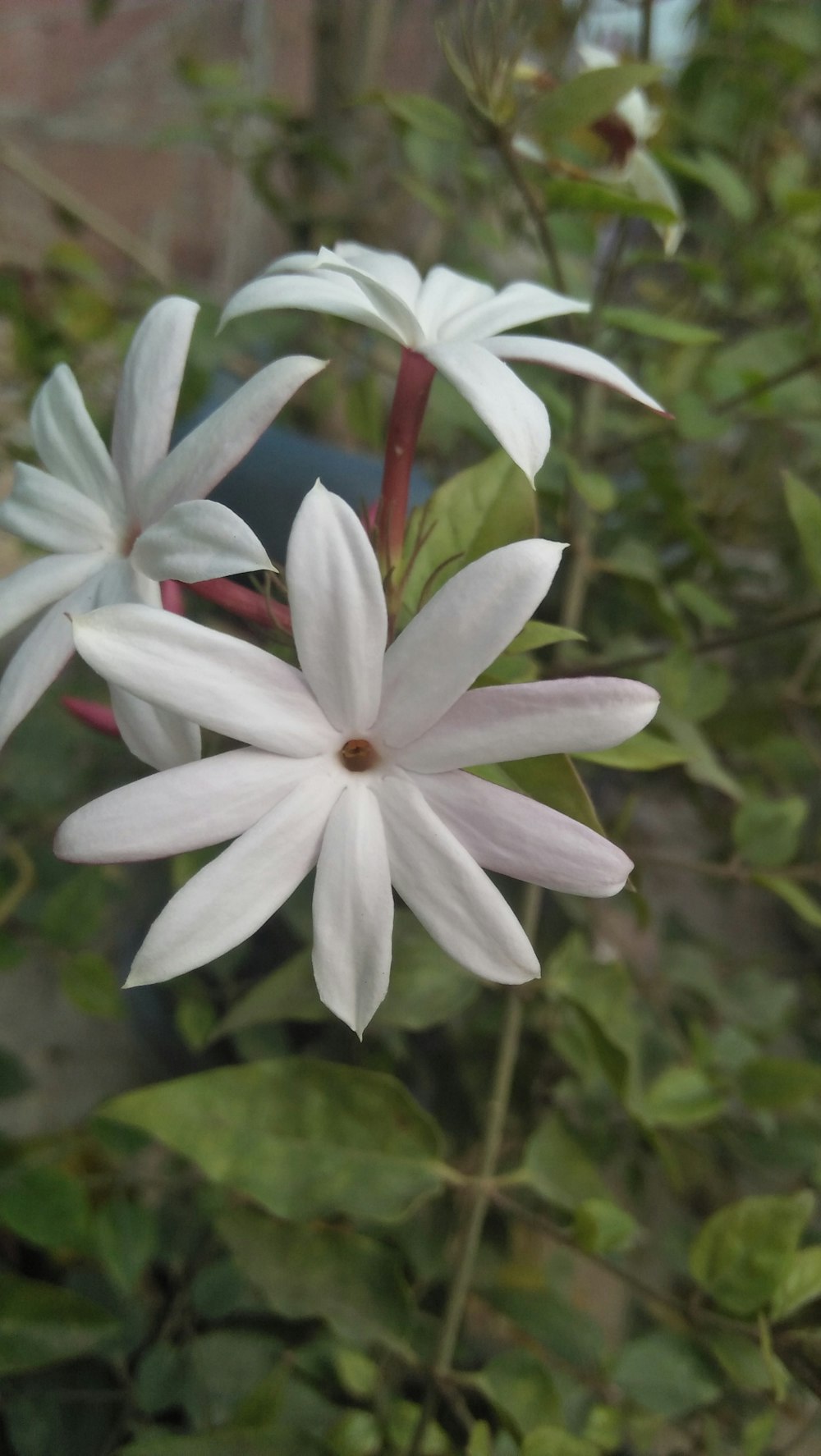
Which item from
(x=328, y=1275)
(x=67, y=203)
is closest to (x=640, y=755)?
(x=328, y=1275)

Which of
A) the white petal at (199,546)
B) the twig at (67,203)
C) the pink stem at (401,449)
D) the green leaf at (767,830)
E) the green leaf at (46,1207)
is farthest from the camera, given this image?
the twig at (67,203)

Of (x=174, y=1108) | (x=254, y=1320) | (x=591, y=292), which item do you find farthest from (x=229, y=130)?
(x=254, y=1320)

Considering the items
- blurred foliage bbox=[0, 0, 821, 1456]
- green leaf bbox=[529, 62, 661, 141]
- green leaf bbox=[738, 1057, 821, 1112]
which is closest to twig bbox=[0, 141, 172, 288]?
blurred foliage bbox=[0, 0, 821, 1456]

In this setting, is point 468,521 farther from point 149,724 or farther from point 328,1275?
point 328,1275

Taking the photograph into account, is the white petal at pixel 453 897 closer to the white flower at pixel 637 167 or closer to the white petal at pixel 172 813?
the white petal at pixel 172 813

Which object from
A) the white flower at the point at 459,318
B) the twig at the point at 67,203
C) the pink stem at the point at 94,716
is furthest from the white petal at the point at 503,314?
the twig at the point at 67,203

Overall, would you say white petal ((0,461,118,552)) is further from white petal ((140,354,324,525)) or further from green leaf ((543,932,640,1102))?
green leaf ((543,932,640,1102))
